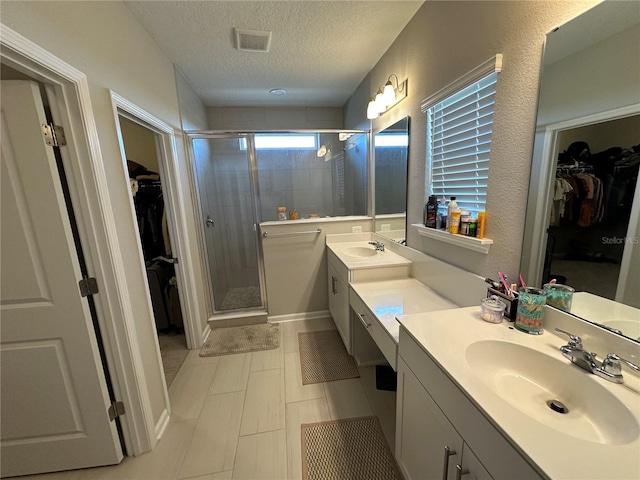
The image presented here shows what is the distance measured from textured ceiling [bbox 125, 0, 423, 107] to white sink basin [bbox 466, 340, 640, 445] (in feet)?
6.63

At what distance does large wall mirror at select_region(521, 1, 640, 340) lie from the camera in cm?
75

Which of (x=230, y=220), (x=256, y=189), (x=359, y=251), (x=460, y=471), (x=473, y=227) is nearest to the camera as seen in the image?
(x=460, y=471)

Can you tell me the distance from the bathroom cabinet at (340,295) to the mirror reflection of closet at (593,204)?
1.24 m

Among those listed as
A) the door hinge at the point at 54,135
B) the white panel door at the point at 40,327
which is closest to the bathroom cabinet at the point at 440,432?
the white panel door at the point at 40,327

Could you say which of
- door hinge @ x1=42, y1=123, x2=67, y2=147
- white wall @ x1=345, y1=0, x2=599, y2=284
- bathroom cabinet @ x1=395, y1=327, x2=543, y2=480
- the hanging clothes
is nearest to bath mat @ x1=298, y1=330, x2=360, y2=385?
bathroom cabinet @ x1=395, y1=327, x2=543, y2=480

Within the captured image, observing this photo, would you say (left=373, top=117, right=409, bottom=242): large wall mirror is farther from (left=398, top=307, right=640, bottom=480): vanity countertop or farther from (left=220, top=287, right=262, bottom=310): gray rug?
(left=220, top=287, right=262, bottom=310): gray rug

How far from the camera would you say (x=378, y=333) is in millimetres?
1400

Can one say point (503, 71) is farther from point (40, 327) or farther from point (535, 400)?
point (40, 327)

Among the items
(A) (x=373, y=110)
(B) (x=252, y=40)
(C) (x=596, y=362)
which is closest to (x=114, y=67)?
(B) (x=252, y=40)

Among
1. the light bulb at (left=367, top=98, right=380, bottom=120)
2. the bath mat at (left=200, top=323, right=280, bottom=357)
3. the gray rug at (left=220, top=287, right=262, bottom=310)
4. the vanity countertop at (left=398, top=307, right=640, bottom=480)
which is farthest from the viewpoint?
the gray rug at (left=220, top=287, right=262, bottom=310)

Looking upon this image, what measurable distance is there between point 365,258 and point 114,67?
1.99m

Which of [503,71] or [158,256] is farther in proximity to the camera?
[158,256]

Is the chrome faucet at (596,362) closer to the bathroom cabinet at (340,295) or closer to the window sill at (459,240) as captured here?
the window sill at (459,240)

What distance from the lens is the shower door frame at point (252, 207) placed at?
257 centimetres
